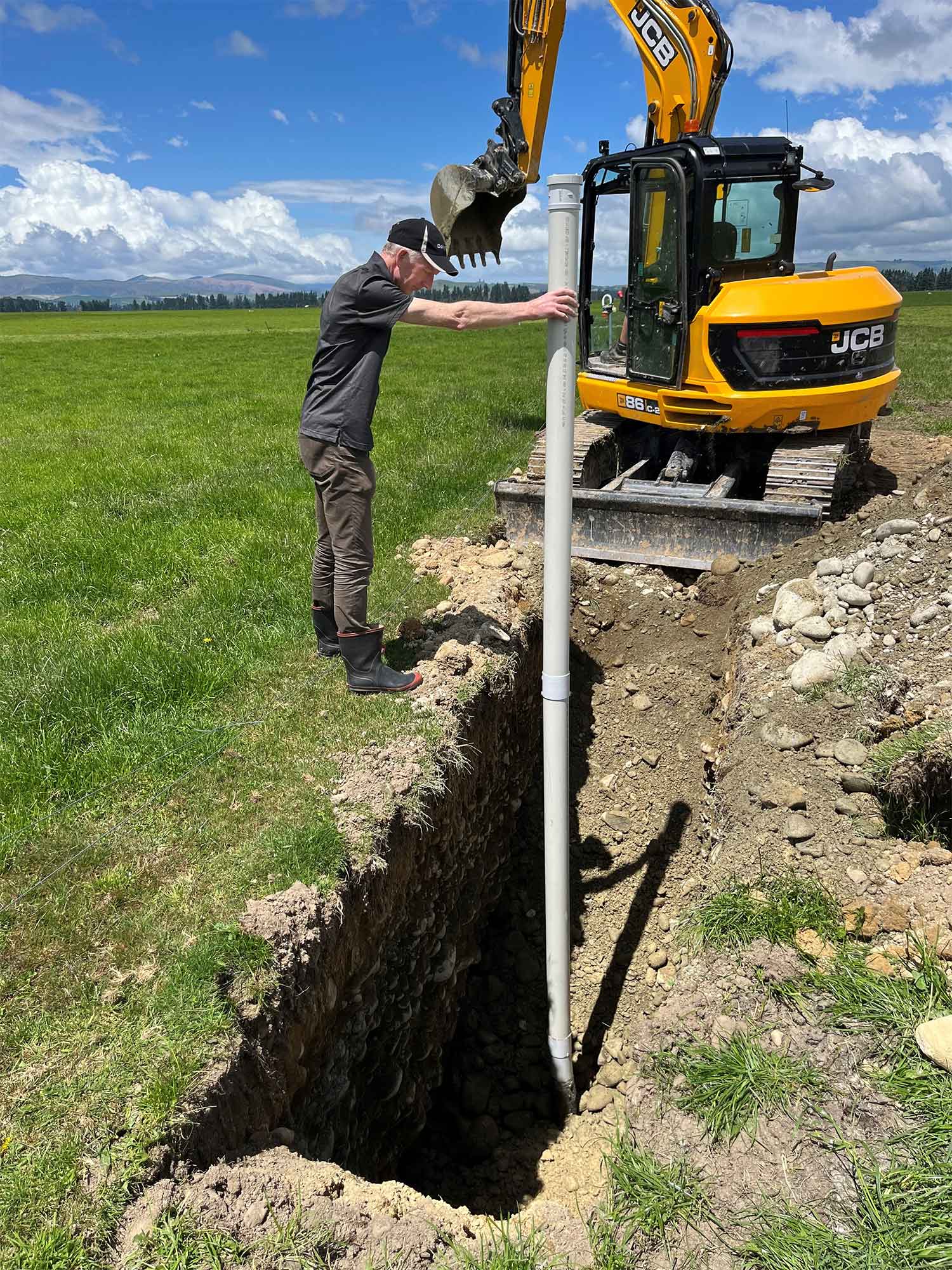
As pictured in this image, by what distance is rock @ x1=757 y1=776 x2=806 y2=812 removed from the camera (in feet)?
12.8

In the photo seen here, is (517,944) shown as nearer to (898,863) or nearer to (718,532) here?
(898,863)

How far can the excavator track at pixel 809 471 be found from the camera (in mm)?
6590

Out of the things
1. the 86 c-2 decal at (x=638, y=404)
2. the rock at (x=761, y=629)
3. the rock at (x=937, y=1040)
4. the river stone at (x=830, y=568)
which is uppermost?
the 86 c-2 decal at (x=638, y=404)

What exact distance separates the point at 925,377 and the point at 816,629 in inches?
512

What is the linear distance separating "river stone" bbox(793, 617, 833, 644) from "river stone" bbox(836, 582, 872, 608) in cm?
17

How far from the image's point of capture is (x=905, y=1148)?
2.42 meters

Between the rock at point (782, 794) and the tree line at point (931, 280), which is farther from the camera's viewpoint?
the tree line at point (931, 280)

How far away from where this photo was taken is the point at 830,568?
5535 mm

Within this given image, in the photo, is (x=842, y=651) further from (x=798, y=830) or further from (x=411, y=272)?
(x=411, y=272)

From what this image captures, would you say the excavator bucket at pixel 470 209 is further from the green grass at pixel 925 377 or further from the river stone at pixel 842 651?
the green grass at pixel 925 377

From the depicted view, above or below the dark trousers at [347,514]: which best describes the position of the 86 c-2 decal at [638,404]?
above

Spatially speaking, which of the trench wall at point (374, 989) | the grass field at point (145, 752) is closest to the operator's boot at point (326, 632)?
the grass field at point (145, 752)

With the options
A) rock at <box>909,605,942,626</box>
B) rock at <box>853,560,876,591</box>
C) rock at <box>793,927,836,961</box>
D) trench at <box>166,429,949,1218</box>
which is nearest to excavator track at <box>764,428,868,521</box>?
trench at <box>166,429,949,1218</box>

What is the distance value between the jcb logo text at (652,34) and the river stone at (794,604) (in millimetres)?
4453
